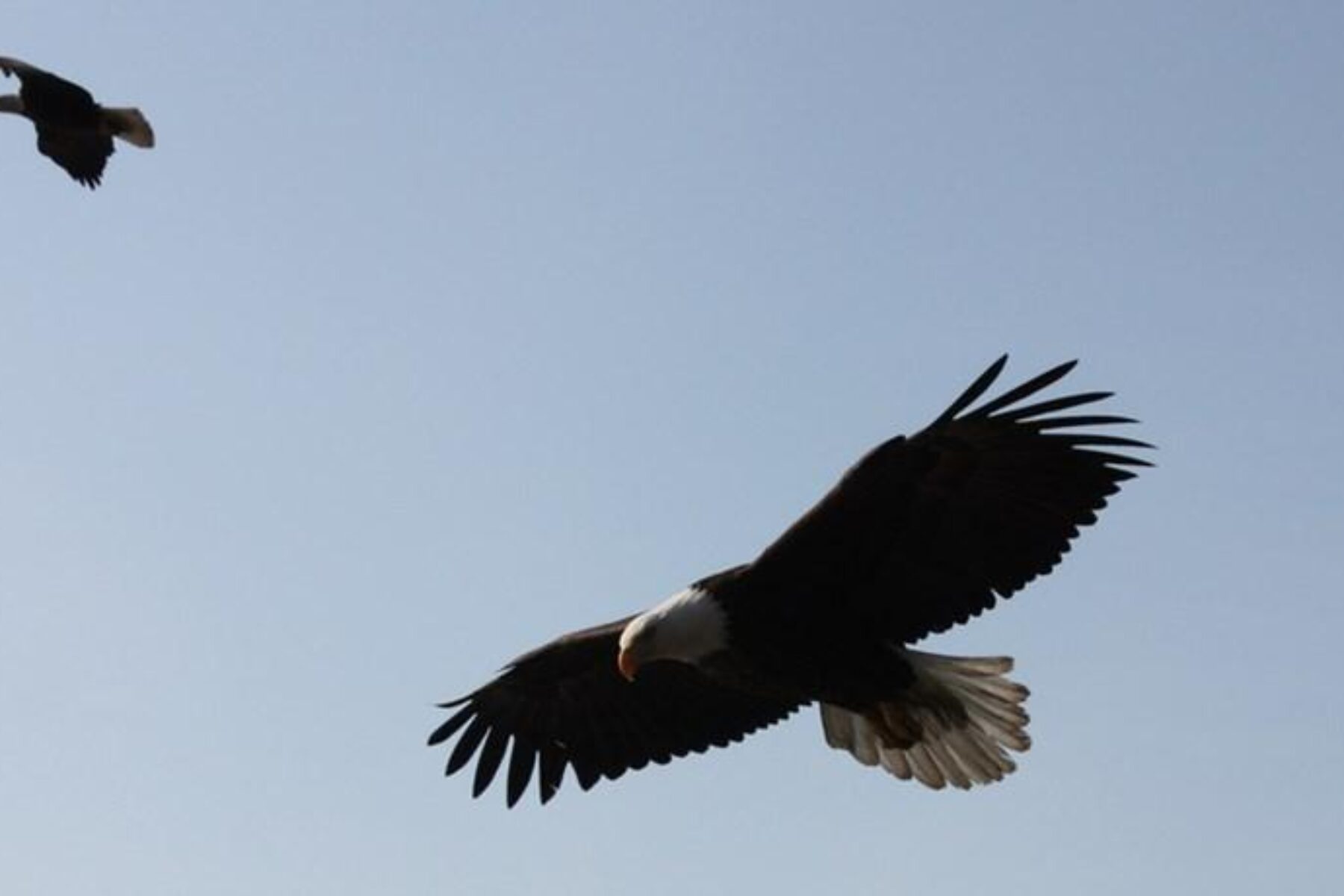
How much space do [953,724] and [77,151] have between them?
14.8 ft

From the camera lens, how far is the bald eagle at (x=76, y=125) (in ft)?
36.0

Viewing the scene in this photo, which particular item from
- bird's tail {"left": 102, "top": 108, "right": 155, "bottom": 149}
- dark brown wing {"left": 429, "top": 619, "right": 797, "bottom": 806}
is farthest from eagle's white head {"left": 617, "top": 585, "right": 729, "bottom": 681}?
bird's tail {"left": 102, "top": 108, "right": 155, "bottom": 149}

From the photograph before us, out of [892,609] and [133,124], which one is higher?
[133,124]

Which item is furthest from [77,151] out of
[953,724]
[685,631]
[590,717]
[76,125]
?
[953,724]

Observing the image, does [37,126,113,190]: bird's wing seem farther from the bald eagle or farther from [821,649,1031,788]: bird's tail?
[821,649,1031,788]: bird's tail

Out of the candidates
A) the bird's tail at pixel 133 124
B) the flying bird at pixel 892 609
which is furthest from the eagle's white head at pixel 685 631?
the bird's tail at pixel 133 124

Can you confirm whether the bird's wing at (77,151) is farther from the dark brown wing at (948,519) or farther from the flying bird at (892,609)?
the dark brown wing at (948,519)

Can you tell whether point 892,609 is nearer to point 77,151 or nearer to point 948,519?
point 948,519

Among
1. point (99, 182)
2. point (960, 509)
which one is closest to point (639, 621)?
point (960, 509)

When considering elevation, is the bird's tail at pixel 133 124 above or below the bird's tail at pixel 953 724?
above

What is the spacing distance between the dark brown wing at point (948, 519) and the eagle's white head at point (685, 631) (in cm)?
16

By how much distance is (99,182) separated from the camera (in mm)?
10961

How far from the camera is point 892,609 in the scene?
29.8 ft

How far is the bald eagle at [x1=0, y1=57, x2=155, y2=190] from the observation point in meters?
11.0
